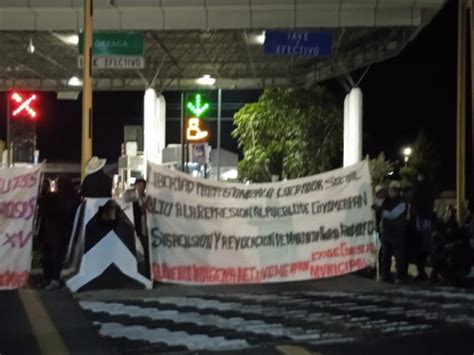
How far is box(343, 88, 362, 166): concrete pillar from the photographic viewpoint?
29938 mm

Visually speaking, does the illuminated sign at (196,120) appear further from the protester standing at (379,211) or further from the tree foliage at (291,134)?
the protester standing at (379,211)

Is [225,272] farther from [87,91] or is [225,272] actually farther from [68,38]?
[68,38]

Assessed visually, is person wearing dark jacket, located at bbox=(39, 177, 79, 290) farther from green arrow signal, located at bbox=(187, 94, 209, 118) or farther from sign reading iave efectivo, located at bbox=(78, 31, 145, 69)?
green arrow signal, located at bbox=(187, 94, 209, 118)

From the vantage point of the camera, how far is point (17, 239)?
12477 millimetres

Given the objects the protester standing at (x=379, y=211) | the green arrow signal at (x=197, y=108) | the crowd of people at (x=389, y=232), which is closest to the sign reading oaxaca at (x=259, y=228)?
the crowd of people at (x=389, y=232)

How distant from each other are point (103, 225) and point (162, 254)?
89cm

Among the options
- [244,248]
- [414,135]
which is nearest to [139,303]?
[244,248]

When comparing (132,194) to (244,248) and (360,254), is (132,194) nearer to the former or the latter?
(244,248)

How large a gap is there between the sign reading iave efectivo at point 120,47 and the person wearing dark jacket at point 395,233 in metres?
6.38

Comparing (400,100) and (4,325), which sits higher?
(400,100)

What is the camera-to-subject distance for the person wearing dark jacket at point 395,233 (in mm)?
13914

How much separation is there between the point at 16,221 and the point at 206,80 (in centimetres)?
2229

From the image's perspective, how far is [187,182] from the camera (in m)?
12.7

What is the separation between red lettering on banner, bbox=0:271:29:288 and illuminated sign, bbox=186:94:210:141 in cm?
1332
